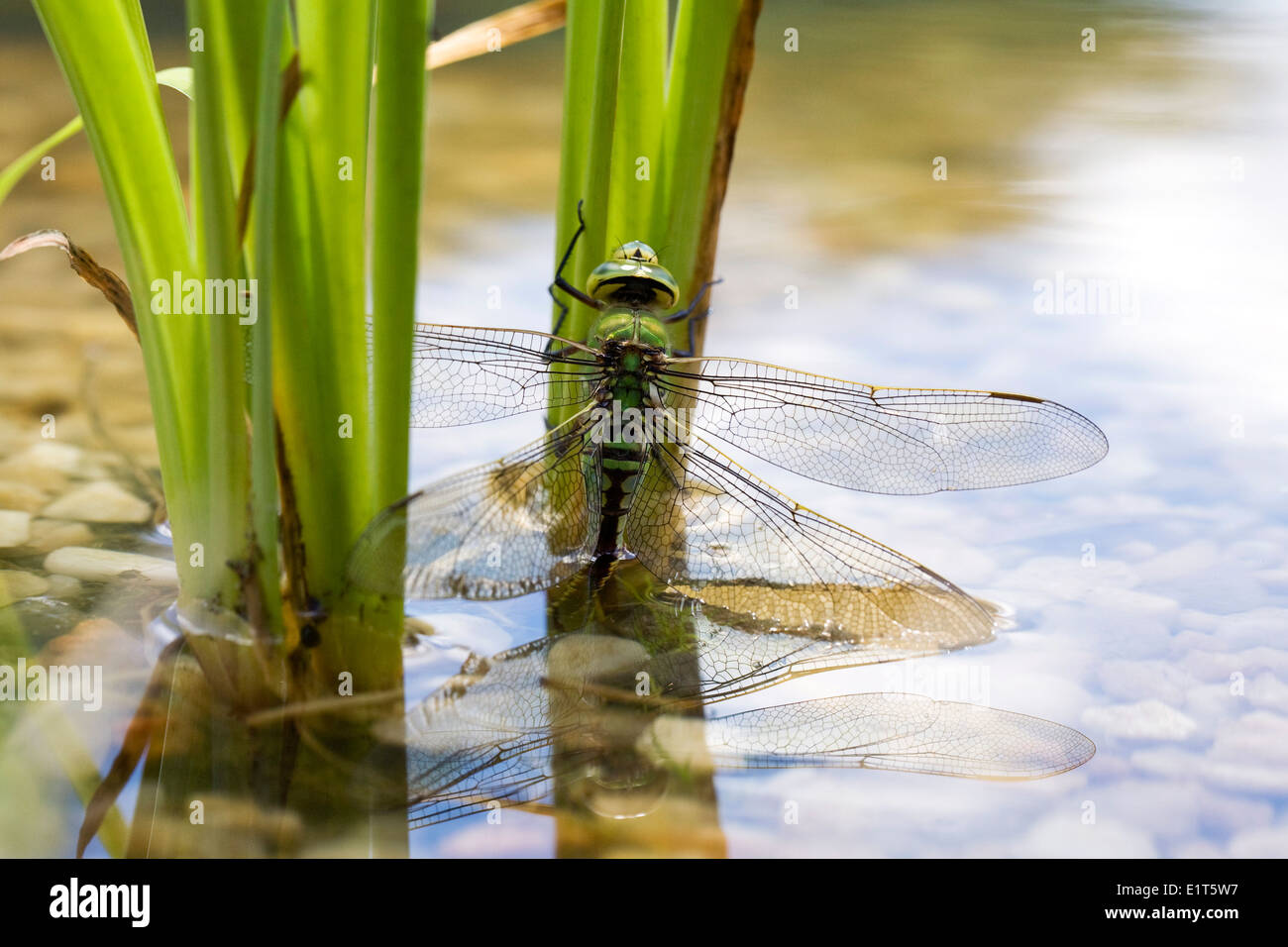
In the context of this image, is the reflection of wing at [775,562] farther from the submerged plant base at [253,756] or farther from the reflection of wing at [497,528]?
the submerged plant base at [253,756]

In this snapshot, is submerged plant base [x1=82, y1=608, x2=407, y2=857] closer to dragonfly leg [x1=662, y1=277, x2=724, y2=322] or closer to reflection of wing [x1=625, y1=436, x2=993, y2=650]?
reflection of wing [x1=625, y1=436, x2=993, y2=650]

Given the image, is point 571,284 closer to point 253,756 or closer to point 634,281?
point 634,281

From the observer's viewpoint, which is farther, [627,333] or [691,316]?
[691,316]

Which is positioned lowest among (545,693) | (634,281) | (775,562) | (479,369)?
(545,693)

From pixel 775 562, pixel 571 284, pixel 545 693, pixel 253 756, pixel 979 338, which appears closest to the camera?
pixel 253 756

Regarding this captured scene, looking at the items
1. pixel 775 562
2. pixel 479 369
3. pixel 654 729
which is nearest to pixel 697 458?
pixel 775 562

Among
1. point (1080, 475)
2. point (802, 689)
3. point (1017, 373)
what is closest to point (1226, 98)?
point (1017, 373)

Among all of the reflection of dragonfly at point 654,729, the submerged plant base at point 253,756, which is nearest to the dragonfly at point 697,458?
the reflection of dragonfly at point 654,729
